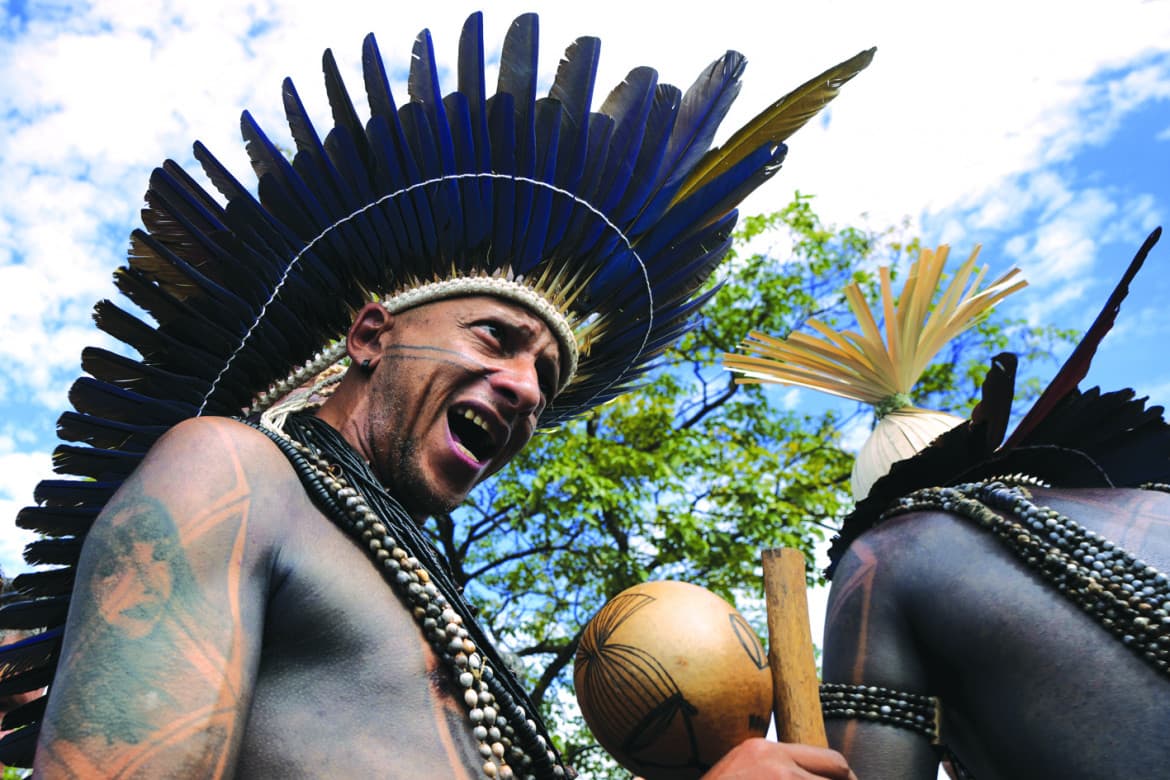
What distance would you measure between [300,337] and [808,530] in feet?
30.2

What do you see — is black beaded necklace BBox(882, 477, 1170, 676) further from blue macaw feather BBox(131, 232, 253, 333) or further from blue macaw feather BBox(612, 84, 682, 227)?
blue macaw feather BBox(131, 232, 253, 333)

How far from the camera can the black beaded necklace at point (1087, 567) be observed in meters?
2.13

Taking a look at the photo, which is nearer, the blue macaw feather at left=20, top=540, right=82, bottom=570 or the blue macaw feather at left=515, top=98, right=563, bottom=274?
the blue macaw feather at left=20, top=540, right=82, bottom=570

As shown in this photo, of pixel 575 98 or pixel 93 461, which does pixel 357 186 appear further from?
pixel 93 461

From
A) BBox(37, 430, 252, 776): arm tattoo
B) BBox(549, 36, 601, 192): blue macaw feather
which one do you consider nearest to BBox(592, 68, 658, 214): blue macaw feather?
BBox(549, 36, 601, 192): blue macaw feather

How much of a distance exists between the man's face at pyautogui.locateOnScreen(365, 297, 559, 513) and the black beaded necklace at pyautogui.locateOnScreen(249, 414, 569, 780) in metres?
0.23

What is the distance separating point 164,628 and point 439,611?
0.64 metres

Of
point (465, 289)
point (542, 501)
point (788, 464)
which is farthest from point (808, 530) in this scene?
point (465, 289)

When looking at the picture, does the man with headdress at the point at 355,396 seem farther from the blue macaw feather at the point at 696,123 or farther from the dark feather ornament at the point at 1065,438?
the dark feather ornament at the point at 1065,438

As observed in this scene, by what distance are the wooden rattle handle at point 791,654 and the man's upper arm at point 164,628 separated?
42.9 inches

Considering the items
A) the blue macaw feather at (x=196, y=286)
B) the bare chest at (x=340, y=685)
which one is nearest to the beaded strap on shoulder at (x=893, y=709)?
the bare chest at (x=340, y=685)

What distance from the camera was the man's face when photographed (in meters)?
2.37

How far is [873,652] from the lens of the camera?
8.11 ft

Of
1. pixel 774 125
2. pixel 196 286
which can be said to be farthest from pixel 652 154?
pixel 196 286
